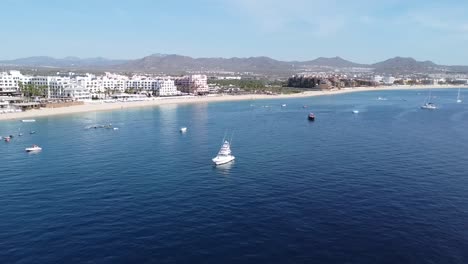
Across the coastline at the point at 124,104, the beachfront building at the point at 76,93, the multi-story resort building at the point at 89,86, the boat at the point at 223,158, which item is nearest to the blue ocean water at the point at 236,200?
the boat at the point at 223,158

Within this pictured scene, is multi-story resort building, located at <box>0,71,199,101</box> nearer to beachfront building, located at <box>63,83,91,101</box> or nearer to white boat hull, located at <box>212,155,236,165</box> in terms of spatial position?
beachfront building, located at <box>63,83,91,101</box>

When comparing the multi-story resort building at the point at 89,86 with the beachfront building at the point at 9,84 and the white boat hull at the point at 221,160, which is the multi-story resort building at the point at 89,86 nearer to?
the beachfront building at the point at 9,84

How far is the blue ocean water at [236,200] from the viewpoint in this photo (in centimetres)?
2447

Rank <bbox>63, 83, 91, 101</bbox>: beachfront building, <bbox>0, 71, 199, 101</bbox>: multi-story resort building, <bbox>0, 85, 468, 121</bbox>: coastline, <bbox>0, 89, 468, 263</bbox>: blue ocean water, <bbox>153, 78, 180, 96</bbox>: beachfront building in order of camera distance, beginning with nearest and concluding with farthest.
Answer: <bbox>0, 89, 468, 263</bbox>: blue ocean water
<bbox>0, 85, 468, 121</bbox>: coastline
<bbox>63, 83, 91, 101</bbox>: beachfront building
<bbox>0, 71, 199, 101</bbox>: multi-story resort building
<bbox>153, 78, 180, 96</bbox>: beachfront building

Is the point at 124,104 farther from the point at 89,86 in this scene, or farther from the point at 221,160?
the point at 221,160

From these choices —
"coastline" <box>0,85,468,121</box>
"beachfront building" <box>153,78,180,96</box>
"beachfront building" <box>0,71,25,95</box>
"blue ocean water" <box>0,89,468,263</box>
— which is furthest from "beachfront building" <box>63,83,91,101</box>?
"blue ocean water" <box>0,89,468,263</box>

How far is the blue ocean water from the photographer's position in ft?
80.3

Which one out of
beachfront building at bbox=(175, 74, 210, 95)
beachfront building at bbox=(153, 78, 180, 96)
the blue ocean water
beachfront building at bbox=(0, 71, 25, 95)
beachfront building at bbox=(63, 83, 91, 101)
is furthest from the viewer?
beachfront building at bbox=(175, 74, 210, 95)

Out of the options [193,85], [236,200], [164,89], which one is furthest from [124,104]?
[236,200]

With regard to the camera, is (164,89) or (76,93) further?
(164,89)

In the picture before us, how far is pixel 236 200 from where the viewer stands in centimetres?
3303

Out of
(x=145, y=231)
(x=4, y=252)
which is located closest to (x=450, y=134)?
(x=145, y=231)

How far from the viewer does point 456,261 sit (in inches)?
922

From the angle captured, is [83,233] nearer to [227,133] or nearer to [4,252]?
[4,252]
